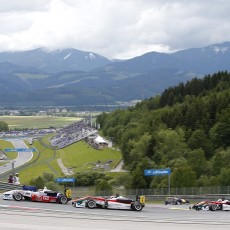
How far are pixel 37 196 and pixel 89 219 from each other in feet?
29.2

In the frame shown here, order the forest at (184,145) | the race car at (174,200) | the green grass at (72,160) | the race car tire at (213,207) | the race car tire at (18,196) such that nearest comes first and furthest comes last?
the race car tire at (18,196), the race car tire at (213,207), the race car at (174,200), the forest at (184,145), the green grass at (72,160)

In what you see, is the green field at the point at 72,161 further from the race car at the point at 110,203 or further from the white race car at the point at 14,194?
the race car at the point at 110,203

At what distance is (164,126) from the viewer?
4847 inches

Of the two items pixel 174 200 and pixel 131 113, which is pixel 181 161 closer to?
pixel 174 200

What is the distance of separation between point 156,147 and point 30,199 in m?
74.2

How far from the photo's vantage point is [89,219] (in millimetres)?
→ 30703

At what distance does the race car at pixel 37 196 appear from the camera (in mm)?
38219

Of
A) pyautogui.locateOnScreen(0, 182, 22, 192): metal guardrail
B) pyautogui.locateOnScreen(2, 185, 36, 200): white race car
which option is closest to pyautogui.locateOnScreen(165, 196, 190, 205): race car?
pyautogui.locateOnScreen(0, 182, 22, 192): metal guardrail

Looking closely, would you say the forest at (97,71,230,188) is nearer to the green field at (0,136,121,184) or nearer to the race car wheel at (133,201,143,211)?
the green field at (0,136,121,184)

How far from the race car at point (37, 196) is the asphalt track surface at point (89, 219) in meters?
0.79

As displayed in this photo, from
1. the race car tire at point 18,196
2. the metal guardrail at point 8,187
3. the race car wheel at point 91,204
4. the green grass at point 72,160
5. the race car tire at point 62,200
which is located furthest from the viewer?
the green grass at point 72,160

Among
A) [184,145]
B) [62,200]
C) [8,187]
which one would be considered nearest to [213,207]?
[62,200]

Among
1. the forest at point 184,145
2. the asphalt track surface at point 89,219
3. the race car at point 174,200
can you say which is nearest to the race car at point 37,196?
the asphalt track surface at point 89,219

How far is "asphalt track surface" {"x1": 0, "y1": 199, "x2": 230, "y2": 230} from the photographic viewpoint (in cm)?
→ 2775
